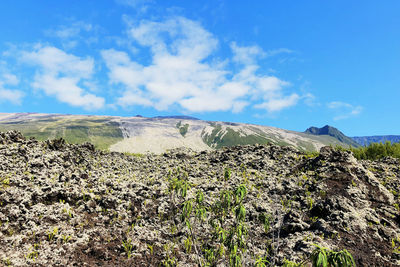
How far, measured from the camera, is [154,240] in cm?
963

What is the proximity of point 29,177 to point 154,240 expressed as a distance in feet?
25.4

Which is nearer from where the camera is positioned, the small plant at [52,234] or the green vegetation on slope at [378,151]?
the small plant at [52,234]

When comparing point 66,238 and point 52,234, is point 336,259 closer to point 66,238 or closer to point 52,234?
point 66,238

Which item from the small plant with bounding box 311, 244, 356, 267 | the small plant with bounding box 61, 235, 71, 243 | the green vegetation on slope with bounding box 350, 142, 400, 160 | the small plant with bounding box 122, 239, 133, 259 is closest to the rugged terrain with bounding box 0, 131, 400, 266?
the small plant with bounding box 122, 239, 133, 259

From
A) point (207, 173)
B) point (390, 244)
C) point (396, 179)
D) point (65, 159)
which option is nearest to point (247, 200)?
point (207, 173)

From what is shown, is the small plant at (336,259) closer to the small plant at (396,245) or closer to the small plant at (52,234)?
the small plant at (396,245)

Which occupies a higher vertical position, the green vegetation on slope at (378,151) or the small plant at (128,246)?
the green vegetation on slope at (378,151)

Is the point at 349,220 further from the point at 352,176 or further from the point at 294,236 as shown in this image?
the point at 352,176

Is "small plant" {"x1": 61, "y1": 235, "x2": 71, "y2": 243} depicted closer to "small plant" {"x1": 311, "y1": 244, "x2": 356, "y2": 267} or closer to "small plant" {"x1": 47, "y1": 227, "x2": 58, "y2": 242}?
"small plant" {"x1": 47, "y1": 227, "x2": 58, "y2": 242}

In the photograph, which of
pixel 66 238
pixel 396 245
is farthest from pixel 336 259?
pixel 66 238

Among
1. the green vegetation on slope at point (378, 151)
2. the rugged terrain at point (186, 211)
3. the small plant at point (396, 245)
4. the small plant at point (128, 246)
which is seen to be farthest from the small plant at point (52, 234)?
the green vegetation on slope at point (378, 151)

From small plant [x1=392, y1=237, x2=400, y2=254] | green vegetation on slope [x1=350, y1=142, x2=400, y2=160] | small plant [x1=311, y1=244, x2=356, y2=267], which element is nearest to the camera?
small plant [x1=311, y1=244, x2=356, y2=267]

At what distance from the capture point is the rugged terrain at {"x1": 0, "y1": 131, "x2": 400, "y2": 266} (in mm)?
8539

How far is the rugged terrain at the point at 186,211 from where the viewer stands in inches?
336
